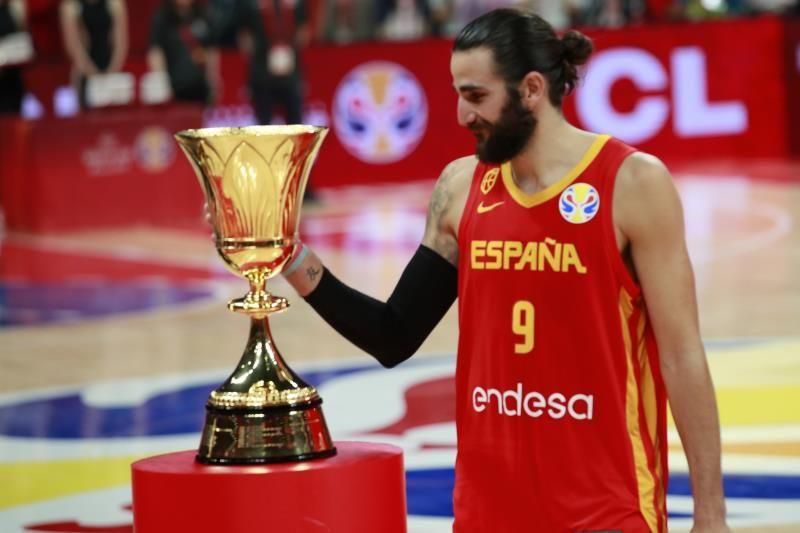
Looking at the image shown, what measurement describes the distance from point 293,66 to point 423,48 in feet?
7.81

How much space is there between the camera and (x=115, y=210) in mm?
16656

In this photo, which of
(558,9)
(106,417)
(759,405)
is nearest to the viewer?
(759,405)

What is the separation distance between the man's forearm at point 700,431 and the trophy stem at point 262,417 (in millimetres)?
881


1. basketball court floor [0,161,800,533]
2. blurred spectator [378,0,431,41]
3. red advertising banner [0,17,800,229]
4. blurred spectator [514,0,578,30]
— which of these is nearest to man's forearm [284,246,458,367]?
basketball court floor [0,161,800,533]

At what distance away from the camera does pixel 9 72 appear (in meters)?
16.6

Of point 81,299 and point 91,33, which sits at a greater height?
point 91,33

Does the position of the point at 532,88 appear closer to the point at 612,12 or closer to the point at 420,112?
the point at 420,112

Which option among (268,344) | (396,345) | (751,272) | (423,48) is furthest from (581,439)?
(423,48)

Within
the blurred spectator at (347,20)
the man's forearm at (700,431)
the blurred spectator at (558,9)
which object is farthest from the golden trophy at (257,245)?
the blurred spectator at (558,9)

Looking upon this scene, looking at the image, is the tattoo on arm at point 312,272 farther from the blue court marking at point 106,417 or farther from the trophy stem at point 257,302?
the blue court marking at point 106,417

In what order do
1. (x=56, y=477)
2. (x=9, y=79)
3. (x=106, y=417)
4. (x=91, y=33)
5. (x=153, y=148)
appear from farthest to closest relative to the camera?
(x=91, y=33)
(x=153, y=148)
(x=9, y=79)
(x=106, y=417)
(x=56, y=477)

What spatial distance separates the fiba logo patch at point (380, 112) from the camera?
62.0 feet

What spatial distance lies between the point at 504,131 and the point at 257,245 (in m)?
0.65

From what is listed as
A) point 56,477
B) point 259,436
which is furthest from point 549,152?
point 56,477
